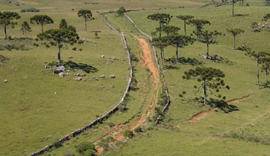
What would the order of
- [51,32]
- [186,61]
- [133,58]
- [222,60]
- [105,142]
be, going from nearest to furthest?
[105,142] < [51,32] < [133,58] < [186,61] < [222,60]

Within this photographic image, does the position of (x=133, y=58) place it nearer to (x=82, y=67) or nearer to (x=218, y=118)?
(x=82, y=67)

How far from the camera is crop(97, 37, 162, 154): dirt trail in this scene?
49.9m

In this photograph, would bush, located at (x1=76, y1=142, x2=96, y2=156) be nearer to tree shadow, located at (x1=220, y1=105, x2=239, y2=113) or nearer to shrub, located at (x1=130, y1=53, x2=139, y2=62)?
tree shadow, located at (x1=220, y1=105, x2=239, y2=113)

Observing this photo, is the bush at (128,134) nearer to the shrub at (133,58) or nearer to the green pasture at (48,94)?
the green pasture at (48,94)

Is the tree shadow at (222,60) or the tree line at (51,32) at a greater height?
the tree line at (51,32)

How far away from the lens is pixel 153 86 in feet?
234

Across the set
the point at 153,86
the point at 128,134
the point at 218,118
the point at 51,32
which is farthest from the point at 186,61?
the point at 128,134

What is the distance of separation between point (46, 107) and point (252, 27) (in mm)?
93474

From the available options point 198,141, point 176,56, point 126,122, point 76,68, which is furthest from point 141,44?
point 198,141

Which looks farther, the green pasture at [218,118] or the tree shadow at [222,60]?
the tree shadow at [222,60]

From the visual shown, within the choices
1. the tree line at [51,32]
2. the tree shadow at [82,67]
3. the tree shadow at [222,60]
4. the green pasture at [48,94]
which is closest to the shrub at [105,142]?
the green pasture at [48,94]

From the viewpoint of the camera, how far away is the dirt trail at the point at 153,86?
49894 mm

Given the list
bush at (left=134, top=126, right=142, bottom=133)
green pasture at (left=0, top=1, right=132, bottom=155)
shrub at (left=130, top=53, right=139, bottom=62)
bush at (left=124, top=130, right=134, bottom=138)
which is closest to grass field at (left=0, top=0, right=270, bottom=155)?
green pasture at (left=0, top=1, right=132, bottom=155)

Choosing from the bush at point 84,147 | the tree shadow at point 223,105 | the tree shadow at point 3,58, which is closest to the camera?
the bush at point 84,147
